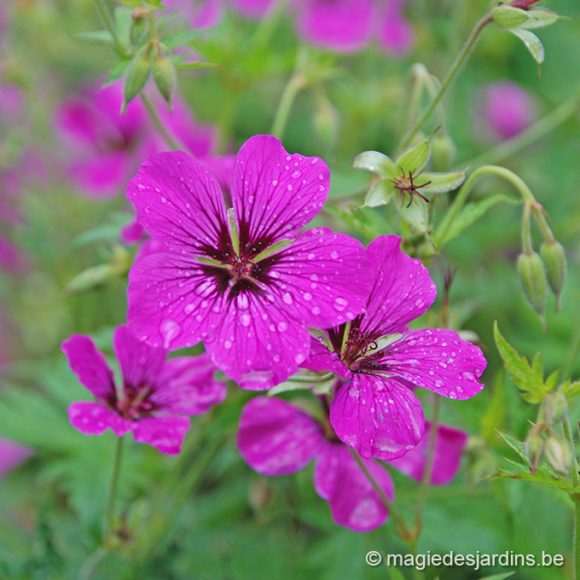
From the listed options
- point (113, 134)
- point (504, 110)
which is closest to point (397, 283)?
point (113, 134)

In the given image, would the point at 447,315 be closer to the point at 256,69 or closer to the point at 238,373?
the point at 238,373

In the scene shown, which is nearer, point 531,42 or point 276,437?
point 531,42

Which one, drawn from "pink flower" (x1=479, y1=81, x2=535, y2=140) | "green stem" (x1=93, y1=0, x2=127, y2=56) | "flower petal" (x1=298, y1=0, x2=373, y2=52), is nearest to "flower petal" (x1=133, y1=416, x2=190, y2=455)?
"green stem" (x1=93, y1=0, x2=127, y2=56)

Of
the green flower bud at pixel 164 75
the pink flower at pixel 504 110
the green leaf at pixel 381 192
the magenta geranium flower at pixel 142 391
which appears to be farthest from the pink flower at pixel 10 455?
the pink flower at pixel 504 110

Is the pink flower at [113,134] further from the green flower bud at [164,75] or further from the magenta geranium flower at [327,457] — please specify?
the magenta geranium flower at [327,457]

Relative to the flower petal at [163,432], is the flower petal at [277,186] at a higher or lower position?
higher

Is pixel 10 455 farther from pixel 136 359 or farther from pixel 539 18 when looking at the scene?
pixel 539 18
